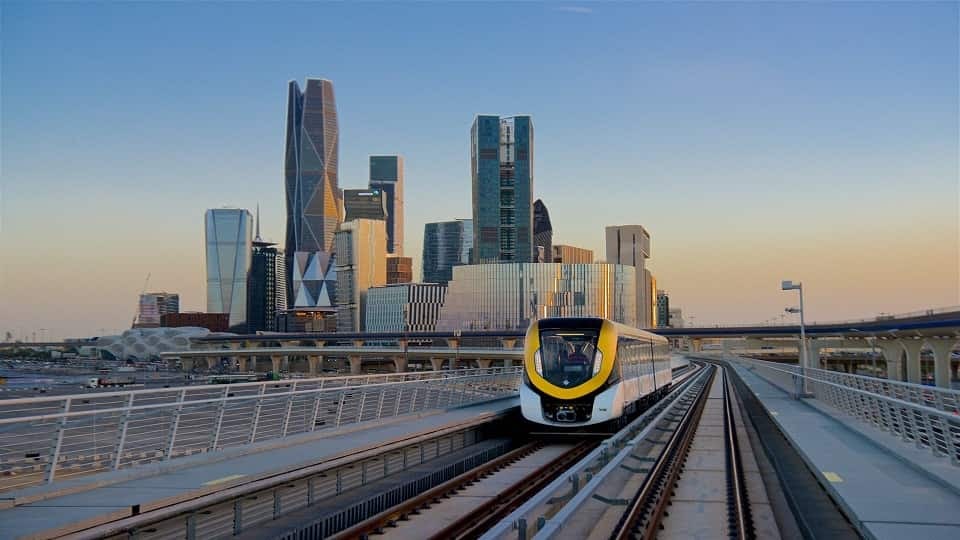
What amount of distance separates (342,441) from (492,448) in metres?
5.61

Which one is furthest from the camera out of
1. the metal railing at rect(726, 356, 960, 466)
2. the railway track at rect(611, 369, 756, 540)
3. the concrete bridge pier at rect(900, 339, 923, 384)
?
the concrete bridge pier at rect(900, 339, 923, 384)

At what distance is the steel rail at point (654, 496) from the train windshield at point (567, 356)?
2880 mm

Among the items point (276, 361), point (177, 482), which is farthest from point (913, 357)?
point (276, 361)

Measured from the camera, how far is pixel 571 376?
23.8 m

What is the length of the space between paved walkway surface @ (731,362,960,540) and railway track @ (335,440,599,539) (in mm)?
4868

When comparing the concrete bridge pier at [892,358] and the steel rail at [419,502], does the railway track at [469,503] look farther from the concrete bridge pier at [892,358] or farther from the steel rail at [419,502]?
the concrete bridge pier at [892,358]

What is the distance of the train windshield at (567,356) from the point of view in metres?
23.8

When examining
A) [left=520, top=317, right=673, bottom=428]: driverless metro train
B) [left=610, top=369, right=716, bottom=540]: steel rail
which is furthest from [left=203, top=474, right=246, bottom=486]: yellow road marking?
[left=520, top=317, right=673, bottom=428]: driverless metro train

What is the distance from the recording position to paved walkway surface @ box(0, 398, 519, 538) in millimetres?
9523

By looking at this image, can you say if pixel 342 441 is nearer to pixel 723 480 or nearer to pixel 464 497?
pixel 464 497

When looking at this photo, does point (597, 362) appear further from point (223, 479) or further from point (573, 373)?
point (223, 479)

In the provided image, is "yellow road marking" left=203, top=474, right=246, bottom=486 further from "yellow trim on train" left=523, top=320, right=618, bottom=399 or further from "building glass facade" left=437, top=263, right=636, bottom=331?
"building glass facade" left=437, top=263, right=636, bottom=331

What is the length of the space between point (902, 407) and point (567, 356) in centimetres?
814

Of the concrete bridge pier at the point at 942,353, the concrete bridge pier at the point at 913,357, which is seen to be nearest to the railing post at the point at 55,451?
the concrete bridge pier at the point at 942,353
